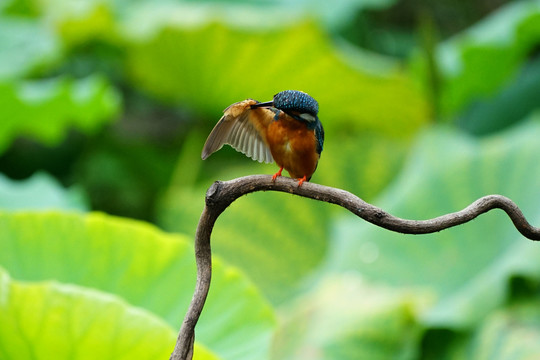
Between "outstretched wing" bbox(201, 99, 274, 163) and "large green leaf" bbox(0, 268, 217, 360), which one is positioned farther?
"large green leaf" bbox(0, 268, 217, 360)

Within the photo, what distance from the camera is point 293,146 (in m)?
0.58

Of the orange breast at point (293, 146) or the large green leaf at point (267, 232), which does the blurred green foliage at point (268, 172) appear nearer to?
the large green leaf at point (267, 232)

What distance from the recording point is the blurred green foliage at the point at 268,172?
1.00m

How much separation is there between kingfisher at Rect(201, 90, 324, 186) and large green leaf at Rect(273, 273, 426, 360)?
82 centimetres

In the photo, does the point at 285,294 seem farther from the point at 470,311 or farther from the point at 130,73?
the point at 130,73

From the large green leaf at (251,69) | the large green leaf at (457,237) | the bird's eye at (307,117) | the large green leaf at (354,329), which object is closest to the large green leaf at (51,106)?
the large green leaf at (251,69)

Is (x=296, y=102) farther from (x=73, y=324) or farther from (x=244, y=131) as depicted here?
(x=73, y=324)

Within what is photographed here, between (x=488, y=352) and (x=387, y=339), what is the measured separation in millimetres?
202

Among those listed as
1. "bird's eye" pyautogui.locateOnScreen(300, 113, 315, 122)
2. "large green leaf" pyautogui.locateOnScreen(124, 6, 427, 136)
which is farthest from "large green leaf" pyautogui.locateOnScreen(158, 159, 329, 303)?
"bird's eye" pyautogui.locateOnScreen(300, 113, 315, 122)

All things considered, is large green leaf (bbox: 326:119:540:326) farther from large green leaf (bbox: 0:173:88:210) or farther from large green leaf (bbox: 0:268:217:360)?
large green leaf (bbox: 0:268:217:360)

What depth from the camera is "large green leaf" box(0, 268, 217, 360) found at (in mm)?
788

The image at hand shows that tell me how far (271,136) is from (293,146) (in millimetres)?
25

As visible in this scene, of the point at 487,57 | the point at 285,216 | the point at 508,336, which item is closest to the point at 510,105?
the point at 487,57

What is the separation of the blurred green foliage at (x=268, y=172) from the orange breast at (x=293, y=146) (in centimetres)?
28
